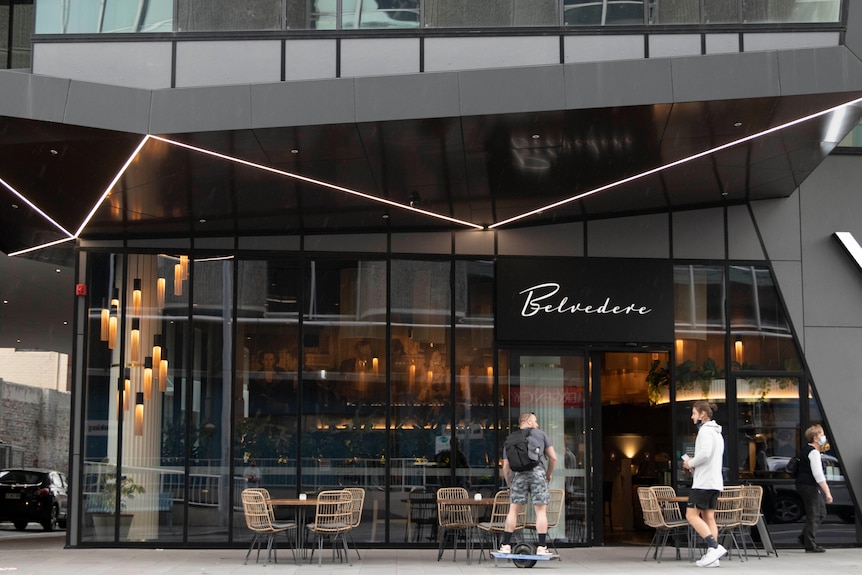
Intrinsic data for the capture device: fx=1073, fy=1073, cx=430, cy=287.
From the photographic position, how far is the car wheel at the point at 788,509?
585 inches

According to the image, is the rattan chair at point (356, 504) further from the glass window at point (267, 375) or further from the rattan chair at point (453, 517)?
the glass window at point (267, 375)

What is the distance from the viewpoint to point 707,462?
1195 cm

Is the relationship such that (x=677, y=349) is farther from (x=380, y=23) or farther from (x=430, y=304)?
(x=380, y=23)

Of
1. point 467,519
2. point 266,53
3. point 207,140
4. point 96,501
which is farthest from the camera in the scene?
point 96,501

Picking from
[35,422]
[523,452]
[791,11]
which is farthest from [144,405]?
[35,422]

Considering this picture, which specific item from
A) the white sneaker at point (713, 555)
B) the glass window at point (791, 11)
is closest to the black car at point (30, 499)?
the white sneaker at point (713, 555)

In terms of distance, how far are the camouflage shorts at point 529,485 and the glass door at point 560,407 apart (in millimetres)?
2705

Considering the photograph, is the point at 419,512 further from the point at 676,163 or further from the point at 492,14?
the point at 492,14

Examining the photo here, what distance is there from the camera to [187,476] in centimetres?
1450

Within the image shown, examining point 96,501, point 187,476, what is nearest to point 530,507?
point 187,476

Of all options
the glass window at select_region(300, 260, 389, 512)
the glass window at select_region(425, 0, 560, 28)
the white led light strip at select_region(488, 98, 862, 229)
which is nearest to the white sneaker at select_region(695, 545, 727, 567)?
the white led light strip at select_region(488, 98, 862, 229)

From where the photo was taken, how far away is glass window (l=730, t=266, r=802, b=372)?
15250 mm

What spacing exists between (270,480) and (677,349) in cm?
599

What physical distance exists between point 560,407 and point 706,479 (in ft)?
11.5
